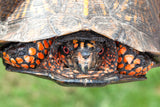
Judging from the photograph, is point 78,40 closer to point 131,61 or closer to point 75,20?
point 75,20

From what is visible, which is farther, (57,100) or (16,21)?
(57,100)

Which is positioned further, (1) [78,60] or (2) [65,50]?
(2) [65,50]

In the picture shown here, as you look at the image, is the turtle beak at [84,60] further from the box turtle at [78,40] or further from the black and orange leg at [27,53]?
the black and orange leg at [27,53]

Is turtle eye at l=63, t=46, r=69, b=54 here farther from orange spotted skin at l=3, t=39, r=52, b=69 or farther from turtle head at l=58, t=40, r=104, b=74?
orange spotted skin at l=3, t=39, r=52, b=69

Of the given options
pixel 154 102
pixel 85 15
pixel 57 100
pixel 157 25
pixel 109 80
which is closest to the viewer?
pixel 85 15

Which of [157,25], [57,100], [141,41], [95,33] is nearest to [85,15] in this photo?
[95,33]

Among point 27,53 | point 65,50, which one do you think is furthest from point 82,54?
point 27,53

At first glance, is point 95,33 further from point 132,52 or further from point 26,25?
point 26,25

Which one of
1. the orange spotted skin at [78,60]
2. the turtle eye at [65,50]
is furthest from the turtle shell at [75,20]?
the turtle eye at [65,50]
